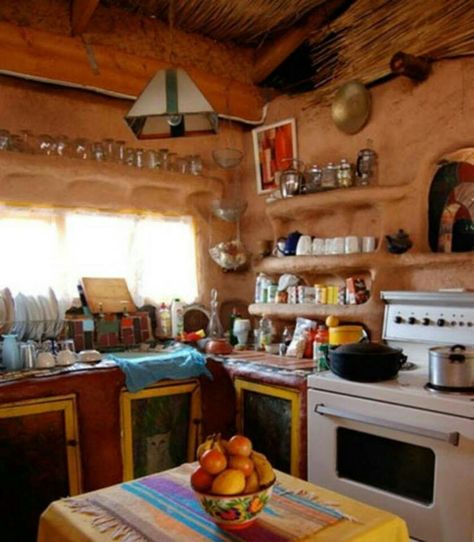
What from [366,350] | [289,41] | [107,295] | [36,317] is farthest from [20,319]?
[289,41]

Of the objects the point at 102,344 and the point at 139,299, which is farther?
the point at 139,299

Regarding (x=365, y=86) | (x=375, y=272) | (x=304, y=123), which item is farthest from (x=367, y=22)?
(x=375, y=272)

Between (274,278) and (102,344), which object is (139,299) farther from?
(274,278)

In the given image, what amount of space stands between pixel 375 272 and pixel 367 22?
1396 mm

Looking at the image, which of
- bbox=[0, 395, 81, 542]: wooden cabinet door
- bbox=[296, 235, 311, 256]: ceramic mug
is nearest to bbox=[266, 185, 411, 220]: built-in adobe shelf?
bbox=[296, 235, 311, 256]: ceramic mug

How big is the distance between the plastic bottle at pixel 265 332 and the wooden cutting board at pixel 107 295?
0.79 meters

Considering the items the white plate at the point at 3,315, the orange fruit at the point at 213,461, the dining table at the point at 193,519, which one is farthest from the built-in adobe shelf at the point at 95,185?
the orange fruit at the point at 213,461

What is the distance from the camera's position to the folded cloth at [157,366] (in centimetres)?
262

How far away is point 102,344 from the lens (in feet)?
10.3

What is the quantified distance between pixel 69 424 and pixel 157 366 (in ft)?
1.65

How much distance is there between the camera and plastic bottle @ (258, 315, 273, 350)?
3.29m

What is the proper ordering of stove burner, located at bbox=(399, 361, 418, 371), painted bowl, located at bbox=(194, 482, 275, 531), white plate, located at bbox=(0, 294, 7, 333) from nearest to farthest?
1. painted bowl, located at bbox=(194, 482, 275, 531)
2. stove burner, located at bbox=(399, 361, 418, 371)
3. white plate, located at bbox=(0, 294, 7, 333)

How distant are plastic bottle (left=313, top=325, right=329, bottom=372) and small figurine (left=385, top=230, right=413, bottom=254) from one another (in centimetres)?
56

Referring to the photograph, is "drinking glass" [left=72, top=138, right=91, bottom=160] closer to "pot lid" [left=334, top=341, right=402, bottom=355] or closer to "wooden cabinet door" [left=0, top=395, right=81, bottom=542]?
"wooden cabinet door" [left=0, top=395, right=81, bottom=542]
